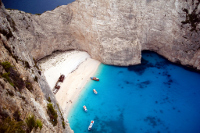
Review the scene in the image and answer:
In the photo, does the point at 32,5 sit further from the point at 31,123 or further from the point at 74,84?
the point at 31,123

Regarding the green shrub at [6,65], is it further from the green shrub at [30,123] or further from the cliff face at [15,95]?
the green shrub at [30,123]

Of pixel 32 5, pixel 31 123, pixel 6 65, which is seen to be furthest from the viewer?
pixel 32 5

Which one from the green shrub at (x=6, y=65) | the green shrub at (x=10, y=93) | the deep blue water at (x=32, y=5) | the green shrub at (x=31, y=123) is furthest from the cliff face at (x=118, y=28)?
the green shrub at (x=31, y=123)

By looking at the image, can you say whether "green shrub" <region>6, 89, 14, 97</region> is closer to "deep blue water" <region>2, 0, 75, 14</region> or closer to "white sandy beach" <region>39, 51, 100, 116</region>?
"white sandy beach" <region>39, 51, 100, 116</region>

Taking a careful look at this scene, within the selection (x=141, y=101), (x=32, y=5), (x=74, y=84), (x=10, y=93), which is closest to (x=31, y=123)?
(x=10, y=93)

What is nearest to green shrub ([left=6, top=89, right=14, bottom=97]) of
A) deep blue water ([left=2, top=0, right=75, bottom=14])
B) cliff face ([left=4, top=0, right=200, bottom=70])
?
cliff face ([left=4, top=0, right=200, bottom=70])
